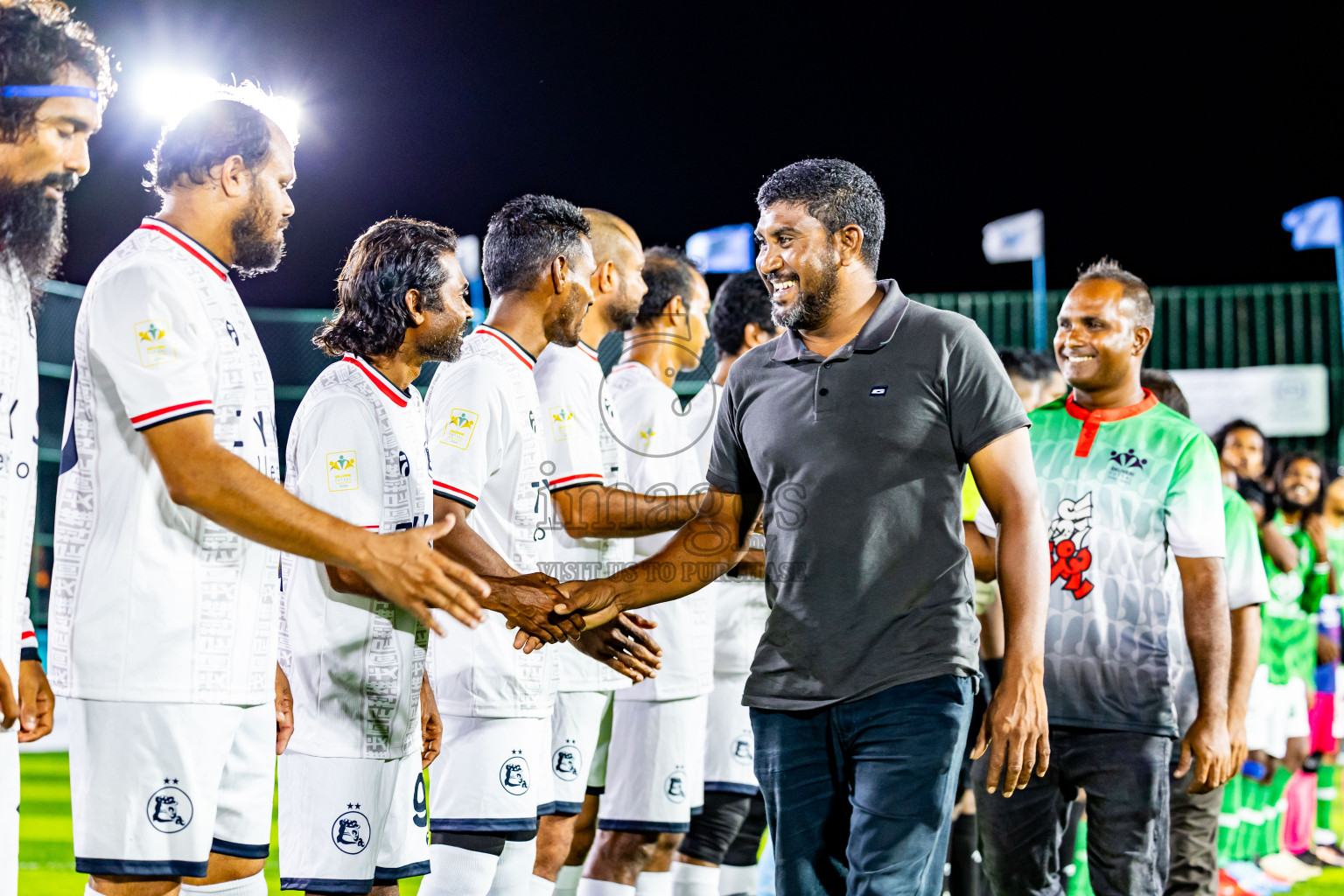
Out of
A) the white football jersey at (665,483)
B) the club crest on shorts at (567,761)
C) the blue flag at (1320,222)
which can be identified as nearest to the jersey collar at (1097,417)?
the white football jersey at (665,483)

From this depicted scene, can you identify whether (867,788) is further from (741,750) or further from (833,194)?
(741,750)

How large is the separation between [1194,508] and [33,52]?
367cm

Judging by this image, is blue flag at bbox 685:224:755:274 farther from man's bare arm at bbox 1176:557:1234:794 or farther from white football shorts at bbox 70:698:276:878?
white football shorts at bbox 70:698:276:878

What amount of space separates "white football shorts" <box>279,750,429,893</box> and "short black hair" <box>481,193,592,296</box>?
179 cm

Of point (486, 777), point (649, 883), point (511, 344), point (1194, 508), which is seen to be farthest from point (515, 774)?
point (1194, 508)

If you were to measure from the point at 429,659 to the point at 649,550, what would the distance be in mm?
1431

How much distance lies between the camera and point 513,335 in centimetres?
450

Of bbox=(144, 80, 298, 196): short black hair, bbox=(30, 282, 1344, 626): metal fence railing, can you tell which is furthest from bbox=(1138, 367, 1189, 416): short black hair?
bbox=(30, 282, 1344, 626): metal fence railing

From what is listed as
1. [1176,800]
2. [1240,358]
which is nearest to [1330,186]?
Result: [1240,358]

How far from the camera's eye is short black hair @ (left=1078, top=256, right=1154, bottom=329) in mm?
4574

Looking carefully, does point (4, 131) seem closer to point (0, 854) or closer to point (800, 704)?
point (0, 854)

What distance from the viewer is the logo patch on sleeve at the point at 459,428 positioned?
13.5 feet

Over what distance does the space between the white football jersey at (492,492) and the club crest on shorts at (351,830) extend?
0.52 m

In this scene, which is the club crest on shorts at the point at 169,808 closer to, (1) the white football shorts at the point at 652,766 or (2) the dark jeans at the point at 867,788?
(2) the dark jeans at the point at 867,788
